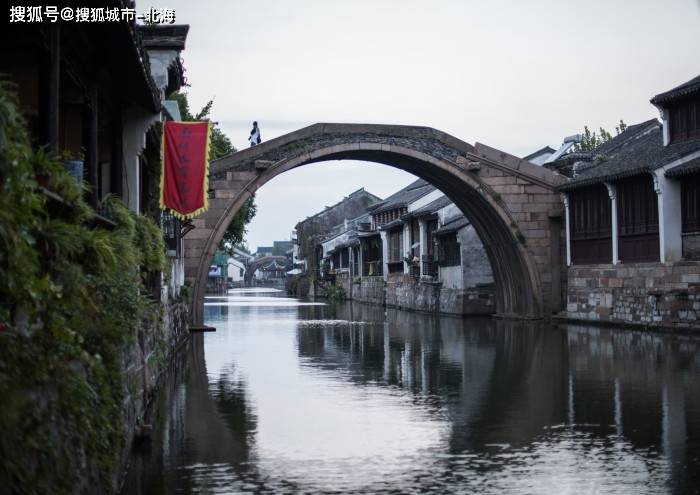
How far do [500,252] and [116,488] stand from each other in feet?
104

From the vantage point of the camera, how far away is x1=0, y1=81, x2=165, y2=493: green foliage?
5453 millimetres

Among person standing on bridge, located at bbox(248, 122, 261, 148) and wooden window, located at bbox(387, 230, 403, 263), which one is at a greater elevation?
person standing on bridge, located at bbox(248, 122, 261, 148)

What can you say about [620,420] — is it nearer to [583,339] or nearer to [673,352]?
[673,352]

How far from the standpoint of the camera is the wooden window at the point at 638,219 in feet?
98.3

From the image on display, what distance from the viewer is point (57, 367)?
6105 mm

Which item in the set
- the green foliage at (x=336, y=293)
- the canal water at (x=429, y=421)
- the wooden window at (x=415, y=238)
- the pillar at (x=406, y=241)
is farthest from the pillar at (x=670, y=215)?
the green foliage at (x=336, y=293)

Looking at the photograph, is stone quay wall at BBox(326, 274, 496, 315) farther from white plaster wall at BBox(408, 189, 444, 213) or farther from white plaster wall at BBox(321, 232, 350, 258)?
white plaster wall at BBox(321, 232, 350, 258)

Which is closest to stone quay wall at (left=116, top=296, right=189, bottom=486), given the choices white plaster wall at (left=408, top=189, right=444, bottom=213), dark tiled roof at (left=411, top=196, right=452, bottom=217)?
dark tiled roof at (left=411, top=196, right=452, bottom=217)

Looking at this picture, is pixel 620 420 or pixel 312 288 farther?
pixel 312 288

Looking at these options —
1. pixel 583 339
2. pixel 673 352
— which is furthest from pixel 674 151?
pixel 673 352

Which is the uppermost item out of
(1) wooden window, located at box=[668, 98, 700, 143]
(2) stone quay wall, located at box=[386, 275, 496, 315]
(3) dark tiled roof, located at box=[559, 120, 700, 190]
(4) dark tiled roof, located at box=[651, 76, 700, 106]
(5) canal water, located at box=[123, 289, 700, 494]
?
(4) dark tiled roof, located at box=[651, 76, 700, 106]

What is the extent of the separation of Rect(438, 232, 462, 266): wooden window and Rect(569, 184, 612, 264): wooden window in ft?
31.4

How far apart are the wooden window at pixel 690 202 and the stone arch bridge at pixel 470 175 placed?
27.5 feet

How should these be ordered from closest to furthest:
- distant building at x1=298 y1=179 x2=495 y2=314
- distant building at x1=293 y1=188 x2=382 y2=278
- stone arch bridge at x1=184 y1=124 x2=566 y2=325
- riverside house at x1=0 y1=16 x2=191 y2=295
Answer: riverside house at x1=0 y1=16 x2=191 y2=295 → stone arch bridge at x1=184 y1=124 x2=566 y2=325 → distant building at x1=298 y1=179 x2=495 y2=314 → distant building at x1=293 y1=188 x2=382 y2=278
